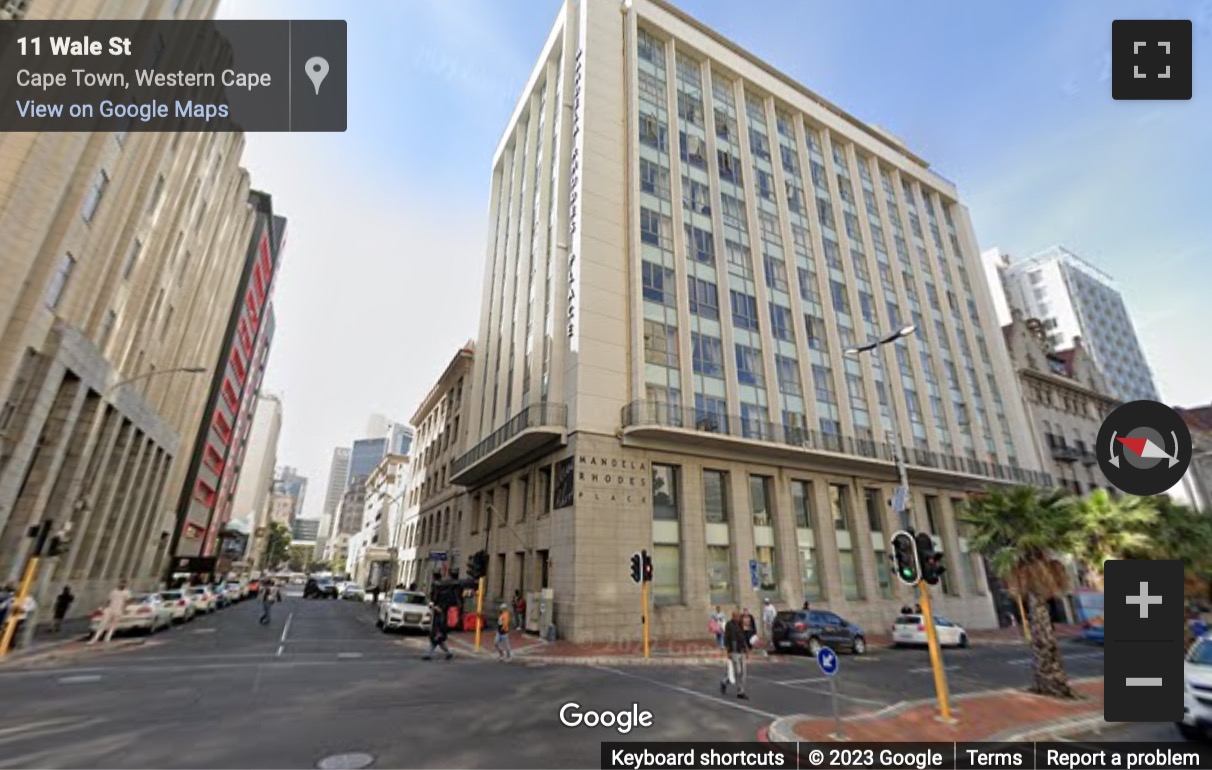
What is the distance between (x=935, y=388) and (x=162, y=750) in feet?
142

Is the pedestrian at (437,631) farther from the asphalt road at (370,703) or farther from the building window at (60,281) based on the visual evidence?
the building window at (60,281)

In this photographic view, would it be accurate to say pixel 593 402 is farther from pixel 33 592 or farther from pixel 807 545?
pixel 33 592

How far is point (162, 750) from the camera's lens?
6945 millimetres

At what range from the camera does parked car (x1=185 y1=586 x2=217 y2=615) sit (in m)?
30.8

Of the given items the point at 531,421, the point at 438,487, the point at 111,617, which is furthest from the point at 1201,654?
the point at 438,487

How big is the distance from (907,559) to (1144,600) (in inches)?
176

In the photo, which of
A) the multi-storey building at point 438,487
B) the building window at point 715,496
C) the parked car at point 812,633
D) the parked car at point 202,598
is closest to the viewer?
the parked car at point 812,633

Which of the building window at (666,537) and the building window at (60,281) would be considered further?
the building window at (666,537)

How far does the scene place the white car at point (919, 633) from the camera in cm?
2395

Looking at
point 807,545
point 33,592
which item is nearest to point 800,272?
point 807,545

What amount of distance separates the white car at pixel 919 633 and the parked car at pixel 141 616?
30948 millimetres

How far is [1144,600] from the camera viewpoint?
618 centimetres

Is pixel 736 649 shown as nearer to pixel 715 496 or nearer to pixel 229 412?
pixel 715 496

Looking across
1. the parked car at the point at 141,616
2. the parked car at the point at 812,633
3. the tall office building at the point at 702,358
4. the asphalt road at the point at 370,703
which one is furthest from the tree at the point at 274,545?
the parked car at the point at 812,633
